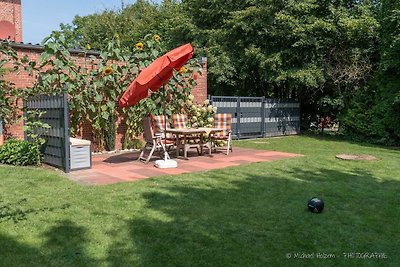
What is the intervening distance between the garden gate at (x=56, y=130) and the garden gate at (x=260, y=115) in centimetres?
627

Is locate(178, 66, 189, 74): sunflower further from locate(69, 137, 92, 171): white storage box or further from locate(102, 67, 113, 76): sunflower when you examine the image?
locate(69, 137, 92, 171): white storage box

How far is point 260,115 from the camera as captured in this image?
1402 cm

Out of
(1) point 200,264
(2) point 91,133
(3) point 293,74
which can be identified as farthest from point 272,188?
(3) point 293,74

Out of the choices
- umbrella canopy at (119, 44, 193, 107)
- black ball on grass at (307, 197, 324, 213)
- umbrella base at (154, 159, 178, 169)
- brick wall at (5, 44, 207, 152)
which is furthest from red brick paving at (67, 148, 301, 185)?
black ball on grass at (307, 197, 324, 213)

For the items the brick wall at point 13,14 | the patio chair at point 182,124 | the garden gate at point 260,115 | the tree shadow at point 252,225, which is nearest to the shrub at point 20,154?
the tree shadow at point 252,225

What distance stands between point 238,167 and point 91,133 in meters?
4.21

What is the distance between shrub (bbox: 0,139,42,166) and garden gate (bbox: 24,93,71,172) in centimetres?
18

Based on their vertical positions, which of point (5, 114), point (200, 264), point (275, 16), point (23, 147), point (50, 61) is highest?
point (275, 16)

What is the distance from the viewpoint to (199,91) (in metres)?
11.9

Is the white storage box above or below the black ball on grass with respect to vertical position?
above

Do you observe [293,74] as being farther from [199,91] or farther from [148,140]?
[148,140]

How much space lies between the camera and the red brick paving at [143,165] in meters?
6.05

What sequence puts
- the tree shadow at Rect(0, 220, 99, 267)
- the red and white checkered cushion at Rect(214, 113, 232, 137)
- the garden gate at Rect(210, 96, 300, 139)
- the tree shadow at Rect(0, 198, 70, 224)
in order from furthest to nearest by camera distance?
1. the garden gate at Rect(210, 96, 300, 139)
2. the red and white checkered cushion at Rect(214, 113, 232, 137)
3. the tree shadow at Rect(0, 198, 70, 224)
4. the tree shadow at Rect(0, 220, 99, 267)

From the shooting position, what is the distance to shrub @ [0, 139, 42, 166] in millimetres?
6930
